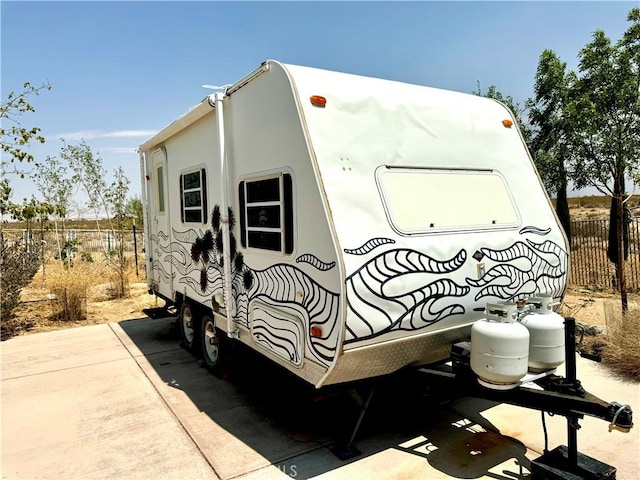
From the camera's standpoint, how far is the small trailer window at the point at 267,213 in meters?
3.63

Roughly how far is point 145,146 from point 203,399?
4.43 metres

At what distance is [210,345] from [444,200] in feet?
11.7

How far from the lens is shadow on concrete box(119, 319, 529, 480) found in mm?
3525

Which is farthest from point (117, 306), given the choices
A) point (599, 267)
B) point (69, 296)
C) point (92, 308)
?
point (599, 267)

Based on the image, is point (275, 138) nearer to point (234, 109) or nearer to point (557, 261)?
point (234, 109)

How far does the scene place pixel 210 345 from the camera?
577cm

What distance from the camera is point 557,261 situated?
431cm

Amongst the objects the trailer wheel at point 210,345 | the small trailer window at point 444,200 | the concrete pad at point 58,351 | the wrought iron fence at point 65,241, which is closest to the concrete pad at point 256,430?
the trailer wheel at point 210,345

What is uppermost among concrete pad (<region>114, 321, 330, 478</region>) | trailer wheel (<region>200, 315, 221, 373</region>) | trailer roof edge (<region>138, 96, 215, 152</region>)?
trailer roof edge (<region>138, 96, 215, 152</region>)

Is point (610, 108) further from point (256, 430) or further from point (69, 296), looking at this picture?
point (69, 296)

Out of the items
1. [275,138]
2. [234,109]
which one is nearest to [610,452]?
[275,138]

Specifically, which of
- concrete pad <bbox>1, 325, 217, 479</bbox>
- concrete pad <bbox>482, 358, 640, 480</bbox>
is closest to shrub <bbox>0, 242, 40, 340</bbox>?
concrete pad <bbox>1, 325, 217, 479</bbox>

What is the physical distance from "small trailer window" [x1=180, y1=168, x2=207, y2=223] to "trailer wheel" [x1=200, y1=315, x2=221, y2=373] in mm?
1283

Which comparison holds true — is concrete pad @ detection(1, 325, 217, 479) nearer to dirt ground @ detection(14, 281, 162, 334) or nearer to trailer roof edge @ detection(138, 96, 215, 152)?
dirt ground @ detection(14, 281, 162, 334)
